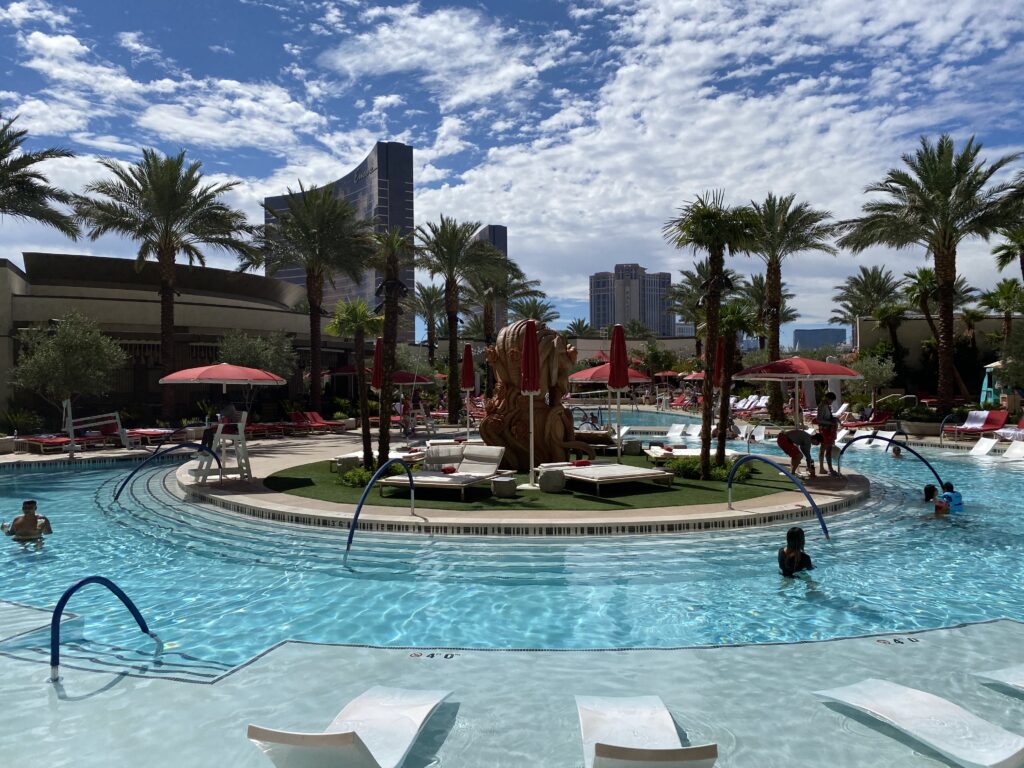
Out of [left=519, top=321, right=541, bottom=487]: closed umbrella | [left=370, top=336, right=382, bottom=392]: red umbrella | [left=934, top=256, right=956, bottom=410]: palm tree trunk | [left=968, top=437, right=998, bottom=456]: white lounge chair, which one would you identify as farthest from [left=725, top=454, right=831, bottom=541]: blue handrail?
[left=934, top=256, right=956, bottom=410]: palm tree trunk

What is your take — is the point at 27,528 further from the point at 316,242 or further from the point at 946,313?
the point at 946,313

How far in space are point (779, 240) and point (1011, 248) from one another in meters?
10.6

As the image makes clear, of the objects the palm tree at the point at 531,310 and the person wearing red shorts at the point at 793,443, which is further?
the palm tree at the point at 531,310

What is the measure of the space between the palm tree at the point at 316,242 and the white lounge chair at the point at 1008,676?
85.4 ft

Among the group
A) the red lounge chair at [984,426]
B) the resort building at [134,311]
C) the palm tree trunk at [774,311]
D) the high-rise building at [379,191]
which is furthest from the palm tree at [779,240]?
the high-rise building at [379,191]

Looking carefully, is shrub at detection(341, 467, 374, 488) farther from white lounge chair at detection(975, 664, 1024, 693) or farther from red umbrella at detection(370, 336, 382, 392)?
white lounge chair at detection(975, 664, 1024, 693)

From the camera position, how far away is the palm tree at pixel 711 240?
560 inches

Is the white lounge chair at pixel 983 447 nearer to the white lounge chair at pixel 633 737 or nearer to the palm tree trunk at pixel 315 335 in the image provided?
the white lounge chair at pixel 633 737

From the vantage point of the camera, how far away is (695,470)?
1505 cm

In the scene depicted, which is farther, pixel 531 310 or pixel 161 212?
pixel 531 310

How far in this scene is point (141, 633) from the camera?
21.9 ft

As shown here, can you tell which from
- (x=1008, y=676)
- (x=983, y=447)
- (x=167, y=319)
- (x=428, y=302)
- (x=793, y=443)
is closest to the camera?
(x=1008, y=676)

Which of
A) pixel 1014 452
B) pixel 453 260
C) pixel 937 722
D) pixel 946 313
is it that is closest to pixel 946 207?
pixel 946 313

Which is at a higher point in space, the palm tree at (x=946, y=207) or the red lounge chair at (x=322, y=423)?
the palm tree at (x=946, y=207)
